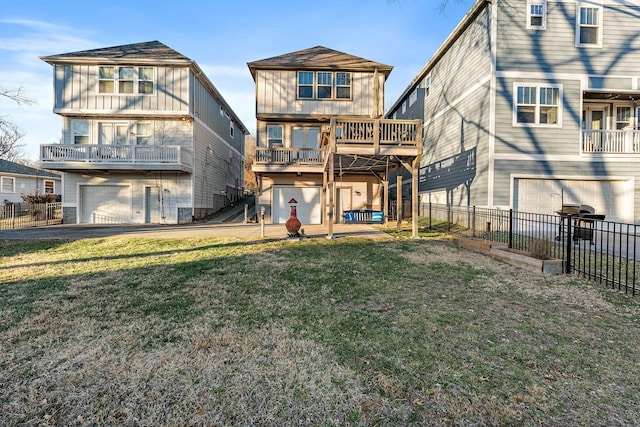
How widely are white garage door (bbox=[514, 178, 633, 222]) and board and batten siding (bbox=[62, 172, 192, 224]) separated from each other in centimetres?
1605

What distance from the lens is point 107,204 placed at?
16.1 meters

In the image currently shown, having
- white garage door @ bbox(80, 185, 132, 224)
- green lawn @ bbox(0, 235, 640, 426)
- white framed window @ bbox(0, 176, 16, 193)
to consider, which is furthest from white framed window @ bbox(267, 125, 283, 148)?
white framed window @ bbox(0, 176, 16, 193)

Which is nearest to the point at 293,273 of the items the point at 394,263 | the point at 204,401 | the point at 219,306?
the point at 219,306

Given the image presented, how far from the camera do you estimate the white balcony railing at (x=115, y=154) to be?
1457cm

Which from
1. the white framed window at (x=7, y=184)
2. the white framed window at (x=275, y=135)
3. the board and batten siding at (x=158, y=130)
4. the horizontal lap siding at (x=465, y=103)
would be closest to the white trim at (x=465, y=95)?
the horizontal lap siding at (x=465, y=103)

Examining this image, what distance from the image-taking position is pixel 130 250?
8.45 meters

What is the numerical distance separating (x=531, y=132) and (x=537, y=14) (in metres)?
4.69

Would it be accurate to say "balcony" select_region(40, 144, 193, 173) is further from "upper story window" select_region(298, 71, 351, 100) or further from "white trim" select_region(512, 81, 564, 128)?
"white trim" select_region(512, 81, 564, 128)

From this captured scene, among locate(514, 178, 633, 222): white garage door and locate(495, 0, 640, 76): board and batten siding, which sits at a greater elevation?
locate(495, 0, 640, 76): board and batten siding

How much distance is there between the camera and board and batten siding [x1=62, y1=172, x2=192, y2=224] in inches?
629

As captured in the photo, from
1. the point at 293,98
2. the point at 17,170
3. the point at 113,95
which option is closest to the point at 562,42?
the point at 293,98

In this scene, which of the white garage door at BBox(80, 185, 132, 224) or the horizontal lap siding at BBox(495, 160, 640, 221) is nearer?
the horizontal lap siding at BBox(495, 160, 640, 221)

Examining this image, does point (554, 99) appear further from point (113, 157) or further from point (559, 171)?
point (113, 157)

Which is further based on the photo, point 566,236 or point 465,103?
point 465,103
